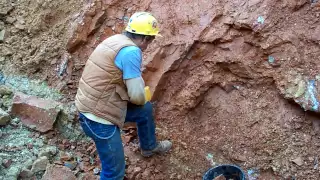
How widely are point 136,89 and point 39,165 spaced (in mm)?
1485

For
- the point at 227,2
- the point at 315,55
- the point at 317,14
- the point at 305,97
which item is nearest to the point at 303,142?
the point at 305,97

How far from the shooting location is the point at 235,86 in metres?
4.65

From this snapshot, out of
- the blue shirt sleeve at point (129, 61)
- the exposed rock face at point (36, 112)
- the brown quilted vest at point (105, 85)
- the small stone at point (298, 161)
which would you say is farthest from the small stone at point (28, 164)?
the small stone at point (298, 161)

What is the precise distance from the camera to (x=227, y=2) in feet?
15.5

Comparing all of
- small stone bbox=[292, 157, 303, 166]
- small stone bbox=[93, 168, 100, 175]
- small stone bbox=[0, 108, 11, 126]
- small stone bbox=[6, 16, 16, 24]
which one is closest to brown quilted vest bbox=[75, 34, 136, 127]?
small stone bbox=[93, 168, 100, 175]

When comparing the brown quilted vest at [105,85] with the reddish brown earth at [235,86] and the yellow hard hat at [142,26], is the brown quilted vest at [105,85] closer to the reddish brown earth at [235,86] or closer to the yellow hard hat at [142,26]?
the yellow hard hat at [142,26]

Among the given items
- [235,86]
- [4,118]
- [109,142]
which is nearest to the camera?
[109,142]

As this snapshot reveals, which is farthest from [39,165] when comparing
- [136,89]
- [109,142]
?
[136,89]

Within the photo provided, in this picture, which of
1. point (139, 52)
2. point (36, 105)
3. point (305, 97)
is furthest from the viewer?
point (36, 105)

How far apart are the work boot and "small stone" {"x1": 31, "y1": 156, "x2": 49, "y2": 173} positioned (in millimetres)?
995

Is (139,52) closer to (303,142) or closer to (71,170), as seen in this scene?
(71,170)

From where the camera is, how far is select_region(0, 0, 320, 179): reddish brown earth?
4.27 m

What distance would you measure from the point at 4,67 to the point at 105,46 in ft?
8.67

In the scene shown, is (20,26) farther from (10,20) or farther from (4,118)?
(4,118)
